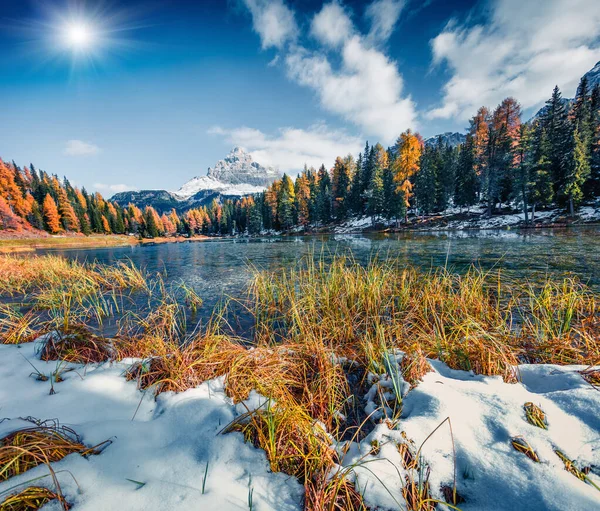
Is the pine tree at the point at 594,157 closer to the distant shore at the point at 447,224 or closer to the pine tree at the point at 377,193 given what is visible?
the distant shore at the point at 447,224

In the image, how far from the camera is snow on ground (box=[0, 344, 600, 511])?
126 centimetres

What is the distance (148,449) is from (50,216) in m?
78.9

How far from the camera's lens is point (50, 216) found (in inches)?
2168

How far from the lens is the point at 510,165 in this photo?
28594 millimetres

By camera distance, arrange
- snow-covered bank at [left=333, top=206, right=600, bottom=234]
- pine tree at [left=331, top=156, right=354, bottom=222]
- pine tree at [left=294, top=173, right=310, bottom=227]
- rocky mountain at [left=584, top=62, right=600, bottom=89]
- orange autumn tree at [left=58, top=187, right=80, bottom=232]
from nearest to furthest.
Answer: snow-covered bank at [left=333, top=206, right=600, bottom=234]
pine tree at [left=331, top=156, right=354, bottom=222]
pine tree at [left=294, top=173, right=310, bottom=227]
orange autumn tree at [left=58, top=187, right=80, bottom=232]
rocky mountain at [left=584, top=62, right=600, bottom=89]

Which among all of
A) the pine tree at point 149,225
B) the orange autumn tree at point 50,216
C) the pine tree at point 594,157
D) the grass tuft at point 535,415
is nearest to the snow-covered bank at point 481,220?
the pine tree at point 594,157

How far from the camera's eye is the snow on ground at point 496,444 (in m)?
1.24

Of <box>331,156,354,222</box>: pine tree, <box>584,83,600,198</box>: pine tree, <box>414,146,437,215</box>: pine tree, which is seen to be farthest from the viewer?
<box>331,156,354,222</box>: pine tree

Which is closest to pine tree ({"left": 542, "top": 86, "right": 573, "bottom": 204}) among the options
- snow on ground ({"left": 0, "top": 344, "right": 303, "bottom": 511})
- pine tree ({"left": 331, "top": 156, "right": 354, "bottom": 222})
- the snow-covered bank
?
the snow-covered bank

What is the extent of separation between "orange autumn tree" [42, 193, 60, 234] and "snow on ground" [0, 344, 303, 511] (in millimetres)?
76311

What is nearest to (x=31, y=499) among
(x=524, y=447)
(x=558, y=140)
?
(x=524, y=447)

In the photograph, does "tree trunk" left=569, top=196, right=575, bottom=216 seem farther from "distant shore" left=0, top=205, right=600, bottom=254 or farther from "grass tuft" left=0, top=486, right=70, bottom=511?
→ "grass tuft" left=0, top=486, right=70, bottom=511

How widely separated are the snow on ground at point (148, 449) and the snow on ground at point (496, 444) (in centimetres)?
58

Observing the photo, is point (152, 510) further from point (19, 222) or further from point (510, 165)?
point (19, 222)
